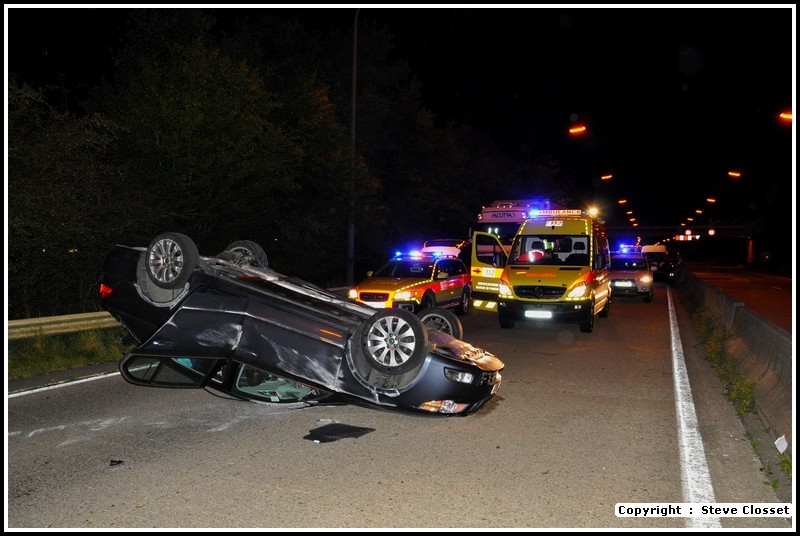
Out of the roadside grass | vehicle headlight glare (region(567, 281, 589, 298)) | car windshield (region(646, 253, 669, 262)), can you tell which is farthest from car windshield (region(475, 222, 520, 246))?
the roadside grass

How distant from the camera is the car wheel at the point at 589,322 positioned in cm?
1409

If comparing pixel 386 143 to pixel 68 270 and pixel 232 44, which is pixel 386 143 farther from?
pixel 68 270

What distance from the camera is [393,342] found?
20.8ft

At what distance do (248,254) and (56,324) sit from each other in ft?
13.2

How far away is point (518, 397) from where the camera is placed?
27.3 ft

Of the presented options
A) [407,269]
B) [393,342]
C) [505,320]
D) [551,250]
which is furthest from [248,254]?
[551,250]

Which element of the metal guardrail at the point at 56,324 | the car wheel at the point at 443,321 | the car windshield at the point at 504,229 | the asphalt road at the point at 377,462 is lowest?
the asphalt road at the point at 377,462

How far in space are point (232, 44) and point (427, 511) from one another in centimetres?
2455

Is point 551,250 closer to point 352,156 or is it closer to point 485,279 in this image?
point 485,279

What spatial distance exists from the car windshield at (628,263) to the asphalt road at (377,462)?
49.5ft

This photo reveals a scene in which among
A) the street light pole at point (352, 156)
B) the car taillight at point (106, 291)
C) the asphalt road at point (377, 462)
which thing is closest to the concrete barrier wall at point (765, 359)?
the asphalt road at point (377, 462)

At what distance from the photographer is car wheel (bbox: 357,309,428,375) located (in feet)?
20.6

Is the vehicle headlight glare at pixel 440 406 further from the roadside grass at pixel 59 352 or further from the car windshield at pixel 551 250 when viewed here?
the car windshield at pixel 551 250

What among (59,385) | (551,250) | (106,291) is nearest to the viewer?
(106,291)
